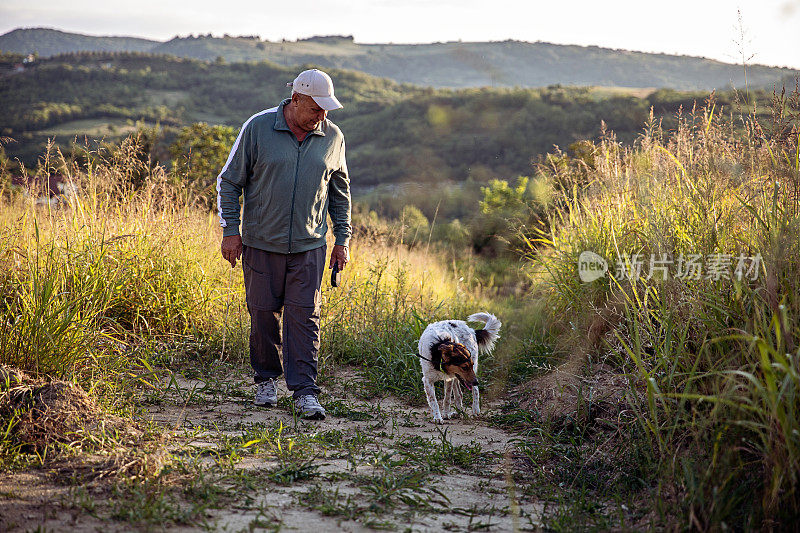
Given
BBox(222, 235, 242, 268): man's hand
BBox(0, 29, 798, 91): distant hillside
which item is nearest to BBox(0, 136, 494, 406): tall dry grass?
BBox(222, 235, 242, 268): man's hand

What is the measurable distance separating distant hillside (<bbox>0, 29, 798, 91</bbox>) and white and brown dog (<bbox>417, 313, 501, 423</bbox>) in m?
A: 2.61

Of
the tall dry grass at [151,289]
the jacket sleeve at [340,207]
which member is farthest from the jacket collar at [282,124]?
the tall dry grass at [151,289]

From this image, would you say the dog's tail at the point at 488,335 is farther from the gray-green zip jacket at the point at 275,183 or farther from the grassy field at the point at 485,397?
the gray-green zip jacket at the point at 275,183

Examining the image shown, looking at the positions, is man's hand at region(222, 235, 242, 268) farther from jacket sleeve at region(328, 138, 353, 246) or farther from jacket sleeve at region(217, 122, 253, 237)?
jacket sleeve at region(328, 138, 353, 246)

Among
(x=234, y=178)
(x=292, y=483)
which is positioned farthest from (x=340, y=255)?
(x=292, y=483)

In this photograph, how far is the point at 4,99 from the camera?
108 feet

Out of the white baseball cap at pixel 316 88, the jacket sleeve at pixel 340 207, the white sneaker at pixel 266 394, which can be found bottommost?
the white sneaker at pixel 266 394

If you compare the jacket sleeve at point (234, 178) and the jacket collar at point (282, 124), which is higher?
the jacket collar at point (282, 124)

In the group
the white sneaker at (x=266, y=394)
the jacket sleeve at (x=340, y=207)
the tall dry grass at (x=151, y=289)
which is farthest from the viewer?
the jacket sleeve at (x=340, y=207)

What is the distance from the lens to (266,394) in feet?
15.1

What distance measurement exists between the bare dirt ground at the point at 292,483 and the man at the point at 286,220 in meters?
0.44

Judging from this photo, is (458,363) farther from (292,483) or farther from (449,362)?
(292,483)

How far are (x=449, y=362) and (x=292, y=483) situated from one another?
5.94 feet

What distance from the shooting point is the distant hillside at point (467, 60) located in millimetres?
10264
